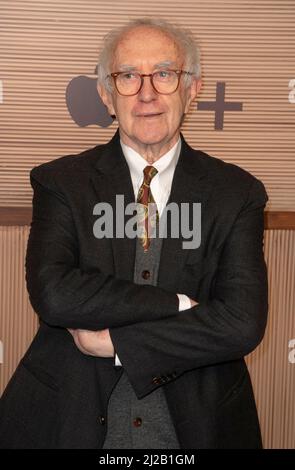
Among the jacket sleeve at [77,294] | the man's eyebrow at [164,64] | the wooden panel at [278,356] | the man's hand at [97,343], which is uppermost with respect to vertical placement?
the man's eyebrow at [164,64]

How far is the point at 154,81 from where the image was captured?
1.96 m

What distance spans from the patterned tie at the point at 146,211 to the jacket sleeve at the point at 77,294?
6.9 inches

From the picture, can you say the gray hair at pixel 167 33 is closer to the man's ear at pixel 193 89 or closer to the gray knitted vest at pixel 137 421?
the man's ear at pixel 193 89

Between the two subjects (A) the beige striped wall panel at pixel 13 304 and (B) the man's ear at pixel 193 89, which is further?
(A) the beige striped wall panel at pixel 13 304

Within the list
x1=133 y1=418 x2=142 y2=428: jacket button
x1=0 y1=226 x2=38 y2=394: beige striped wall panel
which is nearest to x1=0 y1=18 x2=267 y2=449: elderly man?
x1=133 y1=418 x2=142 y2=428: jacket button

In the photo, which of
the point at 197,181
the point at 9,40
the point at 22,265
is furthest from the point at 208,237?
the point at 9,40

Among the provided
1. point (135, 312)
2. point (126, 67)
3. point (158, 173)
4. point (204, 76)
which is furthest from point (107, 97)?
point (135, 312)

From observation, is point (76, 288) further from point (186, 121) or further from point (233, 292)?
point (186, 121)

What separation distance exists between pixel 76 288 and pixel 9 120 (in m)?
0.89

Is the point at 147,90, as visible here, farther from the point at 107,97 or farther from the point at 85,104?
the point at 85,104

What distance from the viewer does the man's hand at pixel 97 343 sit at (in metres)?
1.81

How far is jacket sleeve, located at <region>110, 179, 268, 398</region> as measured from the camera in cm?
179

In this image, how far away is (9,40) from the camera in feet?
7.96

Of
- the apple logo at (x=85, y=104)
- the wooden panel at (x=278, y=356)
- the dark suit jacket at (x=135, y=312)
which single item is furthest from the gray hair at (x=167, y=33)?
the wooden panel at (x=278, y=356)
